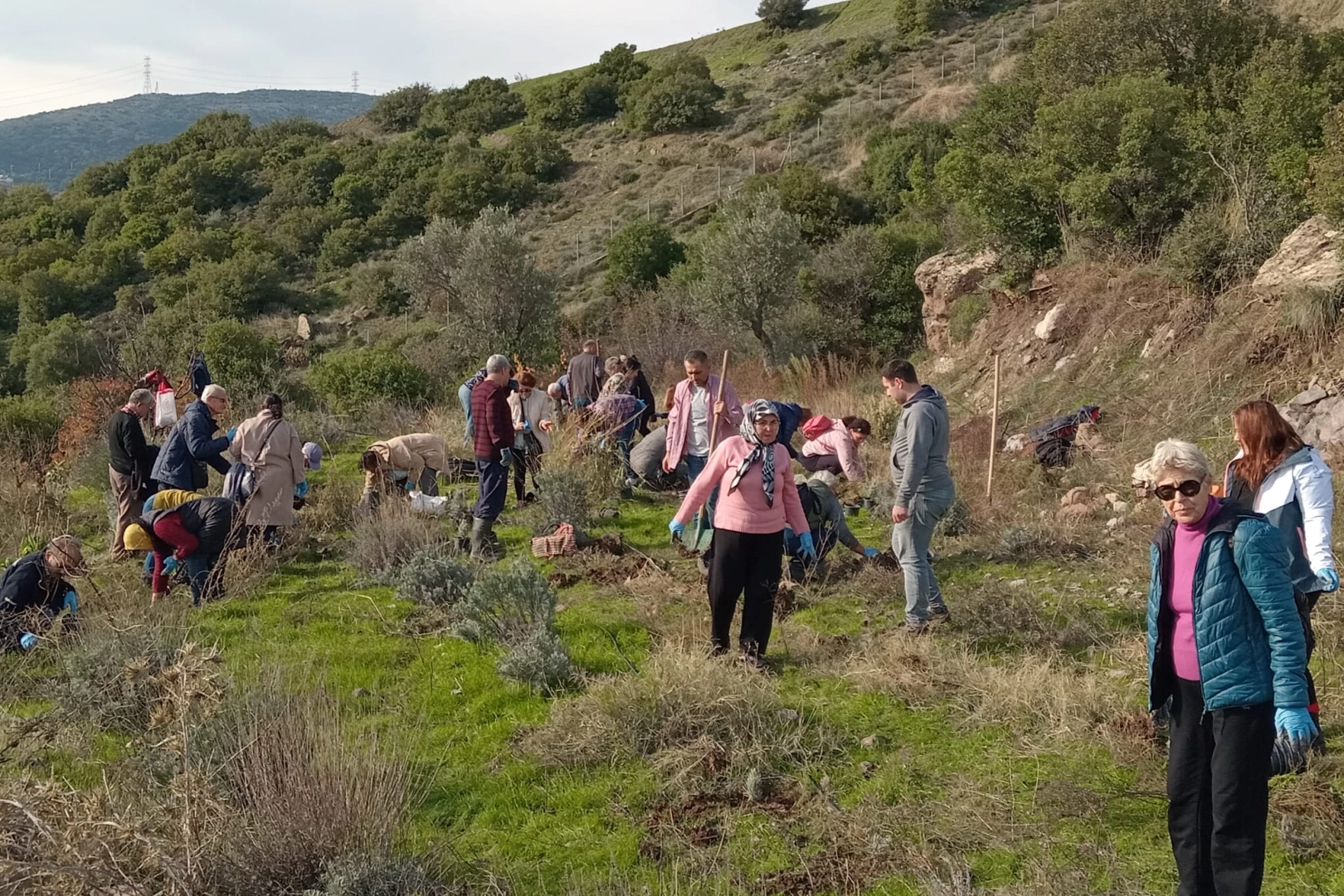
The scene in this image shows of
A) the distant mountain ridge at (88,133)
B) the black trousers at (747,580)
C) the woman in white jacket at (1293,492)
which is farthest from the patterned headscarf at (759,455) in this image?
the distant mountain ridge at (88,133)

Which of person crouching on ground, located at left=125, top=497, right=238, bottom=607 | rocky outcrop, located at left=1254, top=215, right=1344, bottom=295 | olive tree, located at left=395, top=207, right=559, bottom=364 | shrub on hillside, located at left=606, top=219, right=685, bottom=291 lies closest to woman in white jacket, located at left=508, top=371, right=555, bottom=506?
person crouching on ground, located at left=125, top=497, right=238, bottom=607

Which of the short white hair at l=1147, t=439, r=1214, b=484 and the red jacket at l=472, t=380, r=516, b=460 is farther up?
the short white hair at l=1147, t=439, r=1214, b=484

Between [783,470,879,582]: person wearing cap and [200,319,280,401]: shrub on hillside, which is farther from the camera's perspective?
[200,319,280,401]: shrub on hillside

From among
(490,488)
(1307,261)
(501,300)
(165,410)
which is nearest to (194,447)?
(165,410)

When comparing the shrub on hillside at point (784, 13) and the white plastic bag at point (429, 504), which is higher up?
the shrub on hillside at point (784, 13)

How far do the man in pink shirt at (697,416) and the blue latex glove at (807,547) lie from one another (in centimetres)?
102

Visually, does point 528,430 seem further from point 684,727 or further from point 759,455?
point 684,727

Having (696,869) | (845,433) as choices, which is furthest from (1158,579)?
(845,433)

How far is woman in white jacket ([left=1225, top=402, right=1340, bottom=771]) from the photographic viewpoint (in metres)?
3.82

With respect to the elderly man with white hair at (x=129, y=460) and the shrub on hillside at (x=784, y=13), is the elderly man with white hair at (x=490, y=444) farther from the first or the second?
the shrub on hillside at (x=784, y=13)

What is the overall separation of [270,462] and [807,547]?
4.42 meters

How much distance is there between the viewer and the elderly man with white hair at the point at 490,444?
7.99 meters

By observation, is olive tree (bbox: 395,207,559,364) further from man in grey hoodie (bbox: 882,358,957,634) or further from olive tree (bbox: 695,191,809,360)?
man in grey hoodie (bbox: 882,358,957,634)

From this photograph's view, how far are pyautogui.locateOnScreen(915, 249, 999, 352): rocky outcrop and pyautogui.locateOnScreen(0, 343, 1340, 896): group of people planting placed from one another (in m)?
7.83
